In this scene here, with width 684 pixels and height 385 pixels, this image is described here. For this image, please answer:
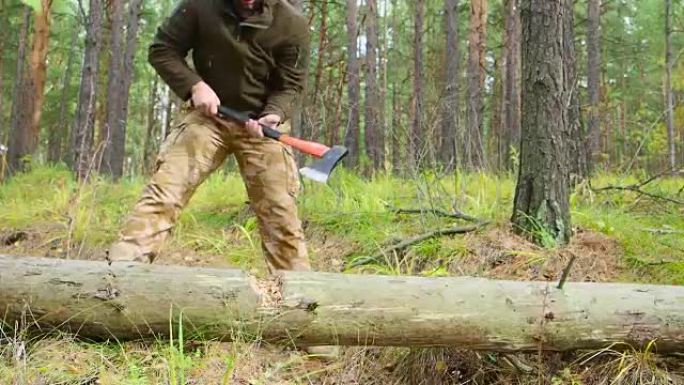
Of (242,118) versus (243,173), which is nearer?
(242,118)

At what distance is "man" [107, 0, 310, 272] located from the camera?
9.91 feet

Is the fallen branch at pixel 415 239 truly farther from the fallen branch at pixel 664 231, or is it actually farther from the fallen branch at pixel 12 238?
the fallen branch at pixel 12 238

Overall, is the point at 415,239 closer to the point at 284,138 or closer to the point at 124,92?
the point at 284,138

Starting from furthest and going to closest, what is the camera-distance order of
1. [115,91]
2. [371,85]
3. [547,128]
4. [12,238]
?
[371,85], [115,91], [12,238], [547,128]

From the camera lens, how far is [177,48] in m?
3.15

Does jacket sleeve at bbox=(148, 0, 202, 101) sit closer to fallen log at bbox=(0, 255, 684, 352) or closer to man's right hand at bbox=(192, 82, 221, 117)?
man's right hand at bbox=(192, 82, 221, 117)

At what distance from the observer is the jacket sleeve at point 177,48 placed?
3.06 m

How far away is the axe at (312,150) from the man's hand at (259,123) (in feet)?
0.10

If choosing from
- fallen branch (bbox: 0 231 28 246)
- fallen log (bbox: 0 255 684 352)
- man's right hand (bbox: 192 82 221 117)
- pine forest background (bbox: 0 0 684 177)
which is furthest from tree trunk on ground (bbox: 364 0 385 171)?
fallen log (bbox: 0 255 684 352)

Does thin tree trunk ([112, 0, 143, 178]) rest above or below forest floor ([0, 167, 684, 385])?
above

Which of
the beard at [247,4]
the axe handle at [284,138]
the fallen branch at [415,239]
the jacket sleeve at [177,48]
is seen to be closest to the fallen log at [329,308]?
the axe handle at [284,138]

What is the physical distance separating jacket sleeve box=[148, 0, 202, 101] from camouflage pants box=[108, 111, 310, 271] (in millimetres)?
186

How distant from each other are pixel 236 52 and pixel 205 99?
319 millimetres

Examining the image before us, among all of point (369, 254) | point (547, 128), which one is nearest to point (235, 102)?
point (369, 254)
